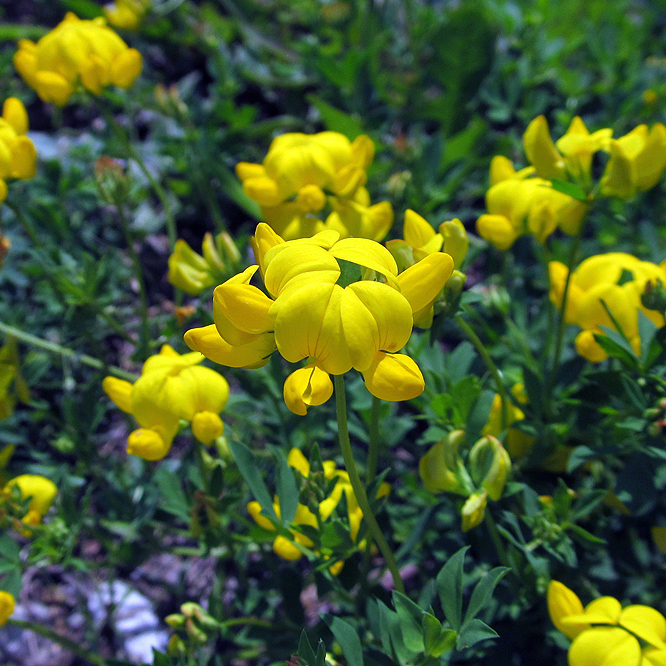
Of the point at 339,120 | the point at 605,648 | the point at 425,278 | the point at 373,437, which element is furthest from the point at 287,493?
the point at 339,120

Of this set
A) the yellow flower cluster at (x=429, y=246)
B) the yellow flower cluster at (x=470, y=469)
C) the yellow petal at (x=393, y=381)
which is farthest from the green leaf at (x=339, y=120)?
the yellow petal at (x=393, y=381)

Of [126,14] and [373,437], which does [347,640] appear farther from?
[126,14]

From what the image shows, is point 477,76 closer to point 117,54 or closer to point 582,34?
point 582,34

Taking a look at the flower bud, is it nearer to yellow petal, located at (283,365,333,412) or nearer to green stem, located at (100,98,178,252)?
yellow petal, located at (283,365,333,412)

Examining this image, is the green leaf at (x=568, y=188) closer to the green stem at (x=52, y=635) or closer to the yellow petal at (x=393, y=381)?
the yellow petal at (x=393, y=381)

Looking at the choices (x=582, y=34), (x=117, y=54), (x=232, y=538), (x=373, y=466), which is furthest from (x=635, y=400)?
(x=582, y=34)
